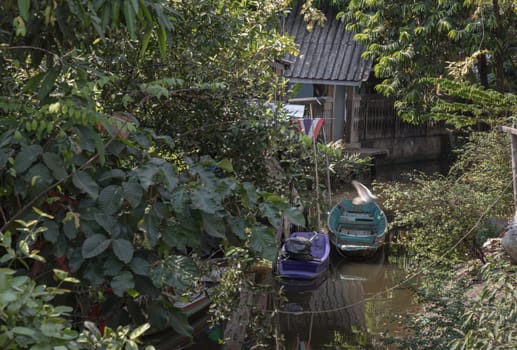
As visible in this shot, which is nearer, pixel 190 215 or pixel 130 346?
pixel 130 346

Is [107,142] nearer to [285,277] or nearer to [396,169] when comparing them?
[285,277]

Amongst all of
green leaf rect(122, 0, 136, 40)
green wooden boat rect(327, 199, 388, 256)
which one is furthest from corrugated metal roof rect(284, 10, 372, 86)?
green leaf rect(122, 0, 136, 40)

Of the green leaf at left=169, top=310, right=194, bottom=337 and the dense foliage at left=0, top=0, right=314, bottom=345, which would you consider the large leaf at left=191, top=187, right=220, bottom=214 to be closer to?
the dense foliage at left=0, top=0, right=314, bottom=345

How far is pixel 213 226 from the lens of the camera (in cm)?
415


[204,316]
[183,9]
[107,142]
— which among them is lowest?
[204,316]

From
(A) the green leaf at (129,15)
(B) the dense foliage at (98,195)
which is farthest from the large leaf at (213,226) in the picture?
(A) the green leaf at (129,15)

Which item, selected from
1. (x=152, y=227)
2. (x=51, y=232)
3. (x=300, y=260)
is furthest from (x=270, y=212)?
(x=300, y=260)

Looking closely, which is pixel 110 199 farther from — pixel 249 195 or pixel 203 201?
pixel 249 195

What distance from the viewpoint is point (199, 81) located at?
248 inches

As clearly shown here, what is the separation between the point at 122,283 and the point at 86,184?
1.97ft

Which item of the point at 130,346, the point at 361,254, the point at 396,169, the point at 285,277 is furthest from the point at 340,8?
the point at 130,346

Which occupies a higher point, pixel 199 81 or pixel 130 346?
pixel 199 81

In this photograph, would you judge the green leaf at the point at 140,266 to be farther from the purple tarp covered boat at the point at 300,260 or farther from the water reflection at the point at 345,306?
the purple tarp covered boat at the point at 300,260

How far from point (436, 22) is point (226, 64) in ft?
36.4
